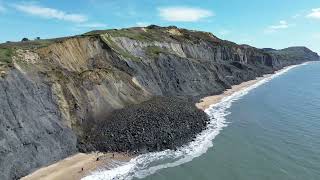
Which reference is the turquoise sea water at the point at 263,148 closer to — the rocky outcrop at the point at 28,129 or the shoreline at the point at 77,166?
the shoreline at the point at 77,166

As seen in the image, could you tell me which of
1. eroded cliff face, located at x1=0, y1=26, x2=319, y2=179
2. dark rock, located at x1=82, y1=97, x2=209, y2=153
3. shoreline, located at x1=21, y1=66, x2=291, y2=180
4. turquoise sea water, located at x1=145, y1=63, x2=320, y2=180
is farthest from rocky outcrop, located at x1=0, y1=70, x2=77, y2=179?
turquoise sea water, located at x1=145, y1=63, x2=320, y2=180

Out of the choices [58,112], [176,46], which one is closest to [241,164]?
[58,112]

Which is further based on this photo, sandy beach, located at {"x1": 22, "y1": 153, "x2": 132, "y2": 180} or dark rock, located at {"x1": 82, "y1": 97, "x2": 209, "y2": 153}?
dark rock, located at {"x1": 82, "y1": 97, "x2": 209, "y2": 153}

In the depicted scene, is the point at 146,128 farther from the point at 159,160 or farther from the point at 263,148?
the point at 263,148

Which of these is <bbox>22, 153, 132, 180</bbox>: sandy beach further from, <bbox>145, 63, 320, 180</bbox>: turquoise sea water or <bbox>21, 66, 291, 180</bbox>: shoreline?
<bbox>145, 63, 320, 180</bbox>: turquoise sea water

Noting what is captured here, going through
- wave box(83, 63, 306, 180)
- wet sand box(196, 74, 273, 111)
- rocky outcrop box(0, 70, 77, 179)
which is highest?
rocky outcrop box(0, 70, 77, 179)

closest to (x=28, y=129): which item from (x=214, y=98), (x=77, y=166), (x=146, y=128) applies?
(x=77, y=166)

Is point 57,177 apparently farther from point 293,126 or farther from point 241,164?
point 293,126

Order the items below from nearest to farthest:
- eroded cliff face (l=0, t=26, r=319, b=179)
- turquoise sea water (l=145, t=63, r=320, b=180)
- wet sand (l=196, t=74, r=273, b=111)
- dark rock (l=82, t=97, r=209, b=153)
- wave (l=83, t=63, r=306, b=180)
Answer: turquoise sea water (l=145, t=63, r=320, b=180) < wave (l=83, t=63, r=306, b=180) < eroded cliff face (l=0, t=26, r=319, b=179) < dark rock (l=82, t=97, r=209, b=153) < wet sand (l=196, t=74, r=273, b=111)
